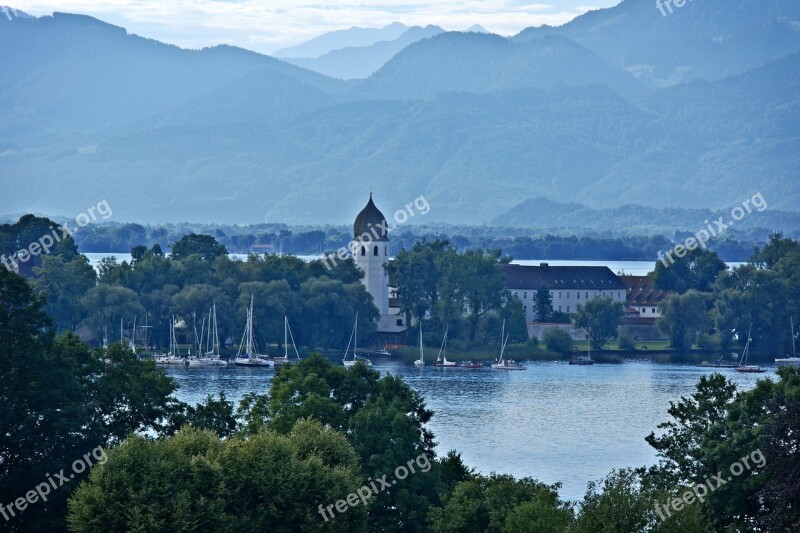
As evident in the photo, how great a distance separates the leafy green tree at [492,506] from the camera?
25.8 metres

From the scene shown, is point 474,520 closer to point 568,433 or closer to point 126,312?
point 568,433

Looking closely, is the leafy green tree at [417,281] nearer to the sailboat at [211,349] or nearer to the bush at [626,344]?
the bush at [626,344]

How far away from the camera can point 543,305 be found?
94125 millimetres

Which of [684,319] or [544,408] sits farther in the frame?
[684,319]

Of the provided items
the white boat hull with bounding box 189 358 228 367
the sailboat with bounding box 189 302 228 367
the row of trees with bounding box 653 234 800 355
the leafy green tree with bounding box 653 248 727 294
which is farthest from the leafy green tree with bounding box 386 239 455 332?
the leafy green tree with bounding box 653 248 727 294

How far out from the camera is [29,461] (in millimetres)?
29094

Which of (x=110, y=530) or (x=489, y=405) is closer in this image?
(x=110, y=530)

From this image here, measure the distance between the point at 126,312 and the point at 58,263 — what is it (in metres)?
5.42

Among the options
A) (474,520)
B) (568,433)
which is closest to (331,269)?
(568,433)

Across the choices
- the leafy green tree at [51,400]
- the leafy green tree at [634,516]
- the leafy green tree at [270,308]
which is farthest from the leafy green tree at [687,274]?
the leafy green tree at [634,516]

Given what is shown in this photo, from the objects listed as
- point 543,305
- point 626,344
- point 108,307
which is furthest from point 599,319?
point 108,307

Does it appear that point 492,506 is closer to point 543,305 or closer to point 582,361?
point 582,361

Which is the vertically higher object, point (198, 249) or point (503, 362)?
point (198, 249)

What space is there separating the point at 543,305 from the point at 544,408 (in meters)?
34.9
